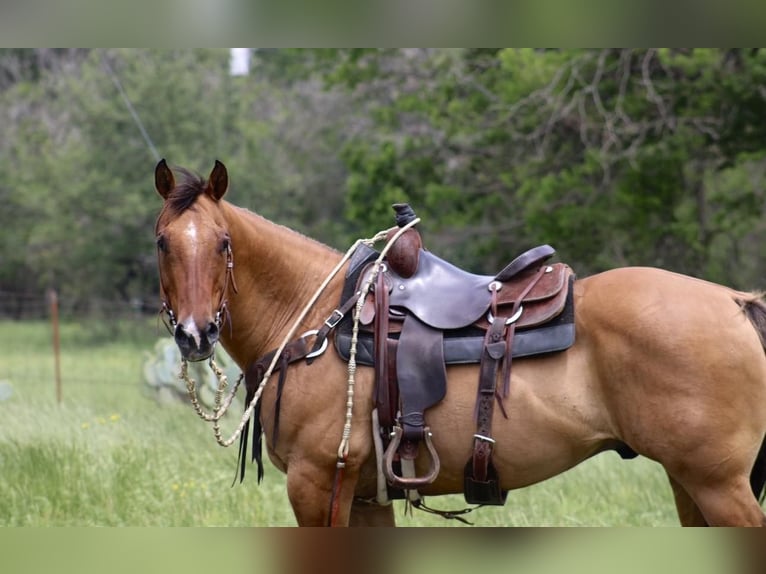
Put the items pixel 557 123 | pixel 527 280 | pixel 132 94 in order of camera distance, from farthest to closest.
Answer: pixel 132 94
pixel 557 123
pixel 527 280

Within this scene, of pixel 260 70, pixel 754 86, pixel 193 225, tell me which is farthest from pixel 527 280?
pixel 260 70

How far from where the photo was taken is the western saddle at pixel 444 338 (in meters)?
3.30

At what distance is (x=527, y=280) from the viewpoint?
137 inches

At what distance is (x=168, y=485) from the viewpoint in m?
5.61

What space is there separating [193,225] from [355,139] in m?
13.0

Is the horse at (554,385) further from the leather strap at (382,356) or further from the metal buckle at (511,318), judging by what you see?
the metal buckle at (511,318)

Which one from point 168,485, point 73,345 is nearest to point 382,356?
point 168,485

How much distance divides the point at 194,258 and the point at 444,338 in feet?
3.35

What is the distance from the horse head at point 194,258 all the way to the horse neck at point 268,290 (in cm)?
18

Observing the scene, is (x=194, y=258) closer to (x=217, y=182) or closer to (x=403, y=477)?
(x=217, y=182)

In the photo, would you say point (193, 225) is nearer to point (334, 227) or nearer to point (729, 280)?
point (729, 280)

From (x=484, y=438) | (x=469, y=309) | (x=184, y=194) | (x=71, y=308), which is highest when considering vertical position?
(x=184, y=194)

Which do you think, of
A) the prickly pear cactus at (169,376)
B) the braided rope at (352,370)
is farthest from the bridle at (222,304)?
the prickly pear cactus at (169,376)

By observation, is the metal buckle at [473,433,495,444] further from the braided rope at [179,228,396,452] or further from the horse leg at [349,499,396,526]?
the horse leg at [349,499,396,526]
